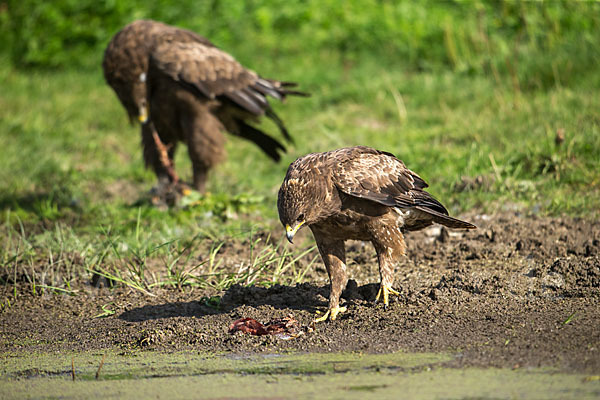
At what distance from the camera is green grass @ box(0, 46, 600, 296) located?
19.0 ft

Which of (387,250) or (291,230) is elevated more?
(291,230)

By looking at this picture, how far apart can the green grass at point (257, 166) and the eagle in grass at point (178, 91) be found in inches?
20.6

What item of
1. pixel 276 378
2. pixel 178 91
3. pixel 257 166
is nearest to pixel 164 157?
pixel 178 91

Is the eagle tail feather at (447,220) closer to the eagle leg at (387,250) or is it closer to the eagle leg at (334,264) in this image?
the eagle leg at (387,250)

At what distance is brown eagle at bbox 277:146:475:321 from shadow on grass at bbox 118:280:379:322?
0.70 feet

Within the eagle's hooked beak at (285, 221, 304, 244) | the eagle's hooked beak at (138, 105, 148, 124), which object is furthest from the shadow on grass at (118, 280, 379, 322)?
the eagle's hooked beak at (138, 105, 148, 124)

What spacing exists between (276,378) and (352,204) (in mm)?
1338

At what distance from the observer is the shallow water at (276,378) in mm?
3129

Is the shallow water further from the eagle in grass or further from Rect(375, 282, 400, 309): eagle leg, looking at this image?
the eagle in grass

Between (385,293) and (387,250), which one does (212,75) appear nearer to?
(387,250)

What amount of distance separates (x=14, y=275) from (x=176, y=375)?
248cm

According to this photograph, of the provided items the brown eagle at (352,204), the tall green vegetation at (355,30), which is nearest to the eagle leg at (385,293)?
the brown eagle at (352,204)

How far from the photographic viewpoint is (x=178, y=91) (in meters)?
7.54

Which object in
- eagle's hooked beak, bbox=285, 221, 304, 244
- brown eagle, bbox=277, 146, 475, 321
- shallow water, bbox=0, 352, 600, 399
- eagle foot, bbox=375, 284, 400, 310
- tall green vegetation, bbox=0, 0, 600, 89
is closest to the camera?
shallow water, bbox=0, 352, 600, 399
